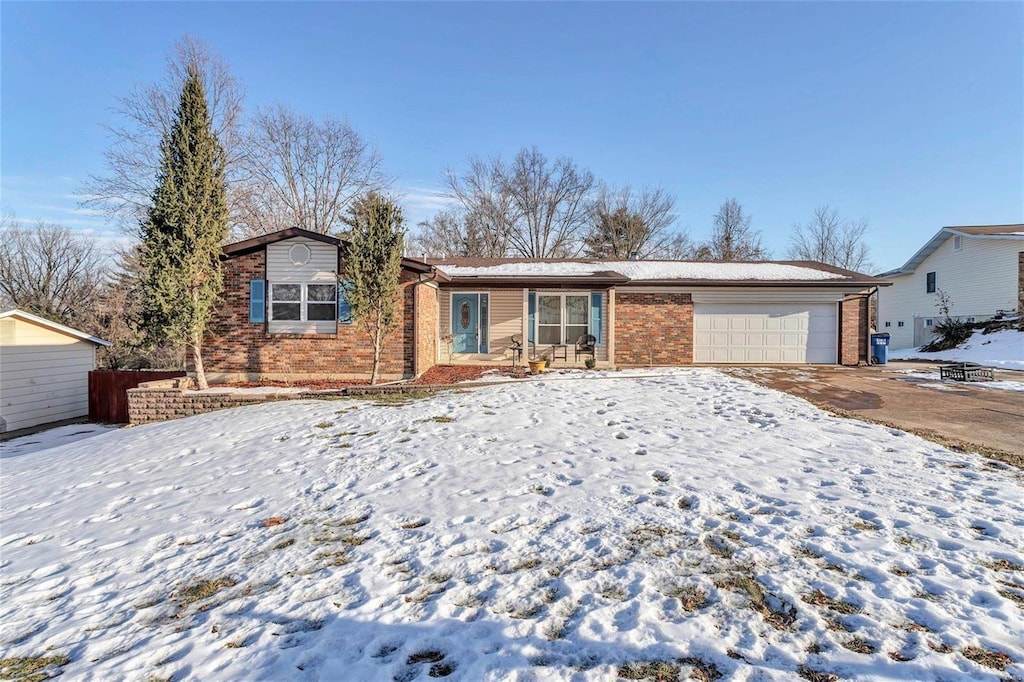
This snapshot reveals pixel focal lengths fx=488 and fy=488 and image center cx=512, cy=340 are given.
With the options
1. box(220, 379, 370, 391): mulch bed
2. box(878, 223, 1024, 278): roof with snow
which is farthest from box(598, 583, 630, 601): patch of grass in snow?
box(878, 223, 1024, 278): roof with snow

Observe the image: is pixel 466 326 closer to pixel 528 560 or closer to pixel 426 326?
pixel 426 326

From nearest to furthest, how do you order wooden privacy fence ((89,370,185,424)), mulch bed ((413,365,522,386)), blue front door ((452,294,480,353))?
mulch bed ((413,365,522,386)), wooden privacy fence ((89,370,185,424)), blue front door ((452,294,480,353))

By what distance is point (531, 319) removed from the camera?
14766mm

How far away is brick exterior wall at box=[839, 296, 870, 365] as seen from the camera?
50.0ft

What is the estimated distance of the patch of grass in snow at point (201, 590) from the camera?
314 centimetres

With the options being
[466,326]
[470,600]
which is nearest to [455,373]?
[466,326]

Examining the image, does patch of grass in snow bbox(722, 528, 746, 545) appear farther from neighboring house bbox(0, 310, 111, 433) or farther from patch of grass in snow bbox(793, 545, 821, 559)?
neighboring house bbox(0, 310, 111, 433)

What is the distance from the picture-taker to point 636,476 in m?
4.92

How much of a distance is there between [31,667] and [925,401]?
470 inches

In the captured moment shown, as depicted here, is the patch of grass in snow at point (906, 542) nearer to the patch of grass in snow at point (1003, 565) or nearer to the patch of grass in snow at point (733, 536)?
the patch of grass in snow at point (1003, 565)

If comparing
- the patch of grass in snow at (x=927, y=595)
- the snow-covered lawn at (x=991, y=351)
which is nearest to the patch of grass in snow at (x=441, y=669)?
the patch of grass in snow at (x=927, y=595)

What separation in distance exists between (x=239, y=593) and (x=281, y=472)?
2.65 m

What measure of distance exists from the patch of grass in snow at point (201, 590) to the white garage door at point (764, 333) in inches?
563

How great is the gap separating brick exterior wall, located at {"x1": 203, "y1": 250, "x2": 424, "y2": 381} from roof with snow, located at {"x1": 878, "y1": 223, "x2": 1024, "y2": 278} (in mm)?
25897
